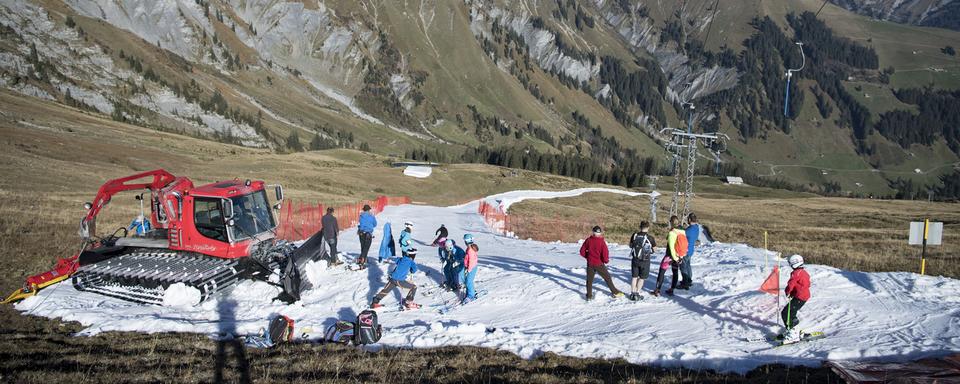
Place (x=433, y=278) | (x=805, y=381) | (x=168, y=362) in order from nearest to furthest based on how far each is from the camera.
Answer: (x=805, y=381) → (x=168, y=362) → (x=433, y=278)

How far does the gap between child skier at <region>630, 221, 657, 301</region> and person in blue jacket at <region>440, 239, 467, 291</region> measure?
14.9 feet

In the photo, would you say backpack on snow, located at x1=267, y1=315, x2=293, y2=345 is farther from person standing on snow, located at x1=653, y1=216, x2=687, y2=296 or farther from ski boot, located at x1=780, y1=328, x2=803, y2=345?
ski boot, located at x1=780, y1=328, x2=803, y2=345

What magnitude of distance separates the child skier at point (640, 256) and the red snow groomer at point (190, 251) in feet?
29.9

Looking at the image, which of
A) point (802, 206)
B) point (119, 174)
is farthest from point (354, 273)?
point (802, 206)

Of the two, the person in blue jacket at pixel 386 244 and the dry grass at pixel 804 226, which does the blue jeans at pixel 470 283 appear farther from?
the dry grass at pixel 804 226

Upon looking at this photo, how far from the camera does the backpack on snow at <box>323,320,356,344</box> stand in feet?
41.9

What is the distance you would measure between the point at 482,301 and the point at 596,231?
3672 mm

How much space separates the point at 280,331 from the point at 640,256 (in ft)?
28.8

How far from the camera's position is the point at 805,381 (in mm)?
9844

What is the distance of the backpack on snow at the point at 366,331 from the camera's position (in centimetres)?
1255

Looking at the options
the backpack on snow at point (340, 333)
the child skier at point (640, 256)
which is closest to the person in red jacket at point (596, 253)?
the child skier at point (640, 256)

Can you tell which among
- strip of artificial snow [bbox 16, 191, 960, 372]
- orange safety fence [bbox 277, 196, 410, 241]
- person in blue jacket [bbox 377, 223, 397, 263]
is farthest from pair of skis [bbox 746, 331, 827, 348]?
orange safety fence [bbox 277, 196, 410, 241]

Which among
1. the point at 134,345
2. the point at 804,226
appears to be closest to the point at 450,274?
the point at 134,345

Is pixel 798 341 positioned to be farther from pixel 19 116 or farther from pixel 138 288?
pixel 19 116
